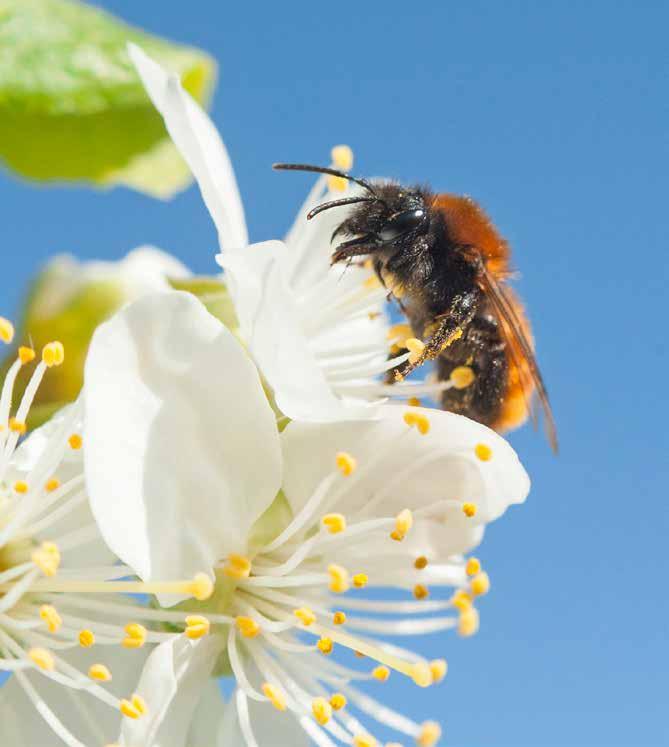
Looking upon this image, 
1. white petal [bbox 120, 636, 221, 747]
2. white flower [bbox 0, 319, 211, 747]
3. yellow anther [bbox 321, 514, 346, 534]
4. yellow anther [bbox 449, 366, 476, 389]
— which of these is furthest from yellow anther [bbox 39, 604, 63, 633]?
yellow anther [bbox 449, 366, 476, 389]

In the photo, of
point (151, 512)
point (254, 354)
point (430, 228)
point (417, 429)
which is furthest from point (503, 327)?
point (151, 512)

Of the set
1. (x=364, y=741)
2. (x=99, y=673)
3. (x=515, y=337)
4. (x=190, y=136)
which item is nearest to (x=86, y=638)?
(x=99, y=673)

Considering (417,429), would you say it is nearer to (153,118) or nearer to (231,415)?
(231,415)

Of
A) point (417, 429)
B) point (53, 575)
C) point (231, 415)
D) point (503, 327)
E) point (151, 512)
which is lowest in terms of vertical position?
point (53, 575)

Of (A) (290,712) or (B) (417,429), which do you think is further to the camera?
(A) (290,712)

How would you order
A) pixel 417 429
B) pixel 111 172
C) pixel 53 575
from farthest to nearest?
pixel 111 172 → pixel 417 429 → pixel 53 575

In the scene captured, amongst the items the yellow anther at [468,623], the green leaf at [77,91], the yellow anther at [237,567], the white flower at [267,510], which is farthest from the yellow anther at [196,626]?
the green leaf at [77,91]

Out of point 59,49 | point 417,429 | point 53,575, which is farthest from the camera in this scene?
point 59,49
